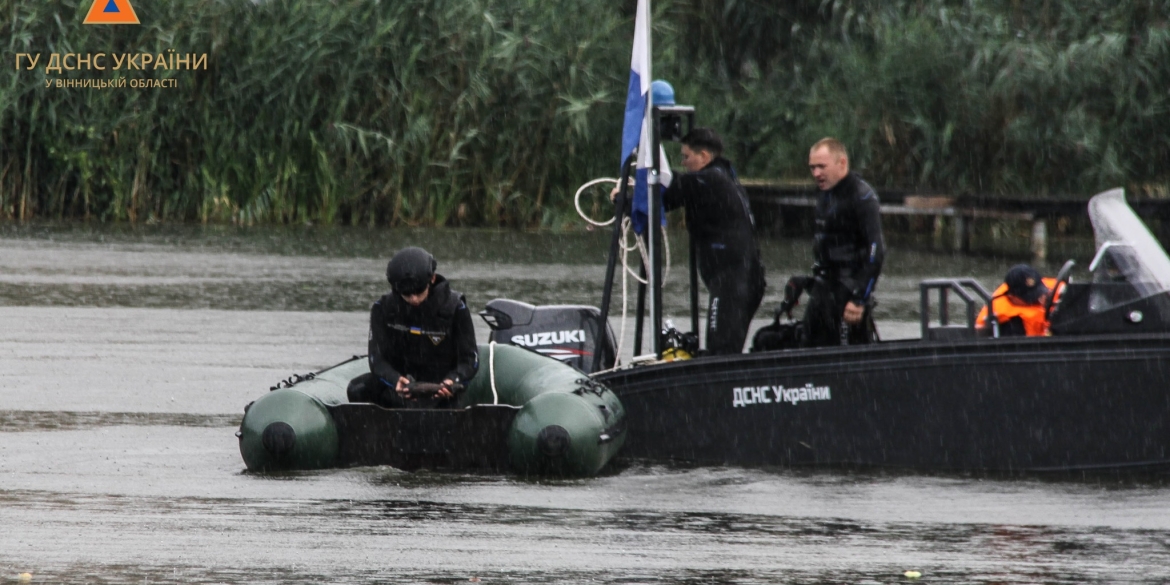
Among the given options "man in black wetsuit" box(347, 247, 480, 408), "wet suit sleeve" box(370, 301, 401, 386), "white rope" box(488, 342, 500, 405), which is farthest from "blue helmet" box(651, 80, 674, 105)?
"wet suit sleeve" box(370, 301, 401, 386)

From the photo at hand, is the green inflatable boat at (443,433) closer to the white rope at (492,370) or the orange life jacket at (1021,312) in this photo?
the white rope at (492,370)

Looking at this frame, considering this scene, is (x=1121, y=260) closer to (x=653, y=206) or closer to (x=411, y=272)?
(x=653, y=206)

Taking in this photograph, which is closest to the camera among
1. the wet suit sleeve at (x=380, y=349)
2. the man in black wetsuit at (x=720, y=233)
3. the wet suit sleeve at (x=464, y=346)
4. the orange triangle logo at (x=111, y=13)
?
the wet suit sleeve at (x=380, y=349)

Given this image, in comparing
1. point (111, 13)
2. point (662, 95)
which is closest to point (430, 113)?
point (111, 13)

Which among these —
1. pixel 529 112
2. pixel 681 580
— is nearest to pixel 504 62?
pixel 529 112

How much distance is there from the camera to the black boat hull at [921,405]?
30.5 feet

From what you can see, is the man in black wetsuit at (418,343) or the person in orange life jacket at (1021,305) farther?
the person in orange life jacket at (1021,305)

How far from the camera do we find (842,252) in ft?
33.0

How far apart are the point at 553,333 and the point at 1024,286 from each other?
8.90 ft

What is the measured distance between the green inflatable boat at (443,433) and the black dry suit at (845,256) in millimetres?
1253

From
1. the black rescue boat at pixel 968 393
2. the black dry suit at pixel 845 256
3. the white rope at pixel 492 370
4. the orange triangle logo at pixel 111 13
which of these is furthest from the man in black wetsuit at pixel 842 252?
the orange triangle logo at pixel 111 13

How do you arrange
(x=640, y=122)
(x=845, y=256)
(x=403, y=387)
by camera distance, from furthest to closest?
1. (x=640, y=122)
2. (x=845, y=256)
3. (x=403, y=387)

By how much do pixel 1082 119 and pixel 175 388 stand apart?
1626cm

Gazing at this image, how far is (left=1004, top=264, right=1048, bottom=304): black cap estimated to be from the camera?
10.1 metres
